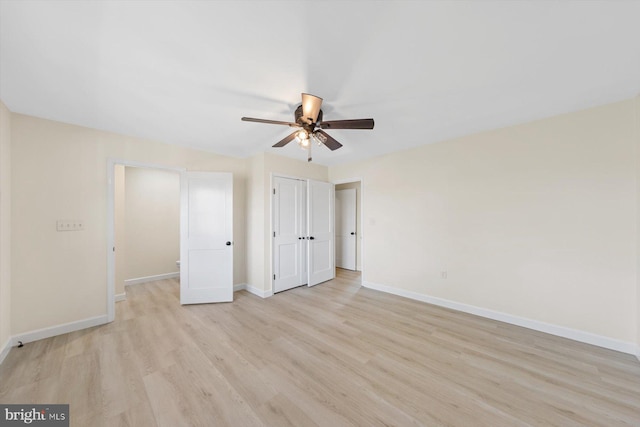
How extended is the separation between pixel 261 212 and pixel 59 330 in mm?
→ 2748

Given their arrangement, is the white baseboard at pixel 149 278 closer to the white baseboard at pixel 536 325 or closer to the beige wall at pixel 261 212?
the beige wall at pixel 261 212

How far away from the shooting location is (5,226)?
221 cm

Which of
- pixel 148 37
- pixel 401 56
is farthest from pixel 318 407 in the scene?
pixel 148 37

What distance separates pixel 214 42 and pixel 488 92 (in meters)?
2.36

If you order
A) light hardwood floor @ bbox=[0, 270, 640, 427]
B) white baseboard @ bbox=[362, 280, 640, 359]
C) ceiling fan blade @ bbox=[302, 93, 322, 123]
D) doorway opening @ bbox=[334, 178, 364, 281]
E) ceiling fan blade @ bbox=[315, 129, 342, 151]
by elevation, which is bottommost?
light hardwood floor @ bbox=[0, 270, 640, 427]

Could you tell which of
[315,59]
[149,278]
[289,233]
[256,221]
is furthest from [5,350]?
[315,59]

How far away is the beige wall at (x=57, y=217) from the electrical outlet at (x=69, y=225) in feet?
0.15

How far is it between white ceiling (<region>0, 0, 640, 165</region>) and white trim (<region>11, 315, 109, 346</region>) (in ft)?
7.92

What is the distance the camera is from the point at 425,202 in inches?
139

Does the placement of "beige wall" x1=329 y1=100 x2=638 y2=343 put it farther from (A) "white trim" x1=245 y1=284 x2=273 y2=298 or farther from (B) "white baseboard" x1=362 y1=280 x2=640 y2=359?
(A) "white trim" x1=245 y1=284 x2=273 y2=298

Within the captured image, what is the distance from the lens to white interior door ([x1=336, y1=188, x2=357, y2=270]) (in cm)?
561

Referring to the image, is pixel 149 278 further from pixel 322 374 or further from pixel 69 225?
pixel 322 374

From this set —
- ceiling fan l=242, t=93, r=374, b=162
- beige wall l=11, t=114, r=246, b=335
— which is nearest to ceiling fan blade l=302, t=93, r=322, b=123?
ceiling fan l=242, t=93, r=374, b=162

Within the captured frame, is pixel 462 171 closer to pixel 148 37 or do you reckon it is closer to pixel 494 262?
pixel 494 262
